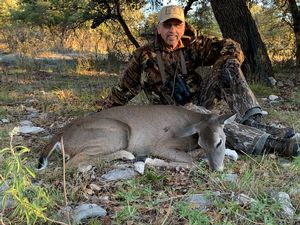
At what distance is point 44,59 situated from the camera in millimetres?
13039

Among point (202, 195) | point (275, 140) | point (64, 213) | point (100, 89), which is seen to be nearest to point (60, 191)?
point (64, 213)

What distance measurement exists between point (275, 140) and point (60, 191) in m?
2.13

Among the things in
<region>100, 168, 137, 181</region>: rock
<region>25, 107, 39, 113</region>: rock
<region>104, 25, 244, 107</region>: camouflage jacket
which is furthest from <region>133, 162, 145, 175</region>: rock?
<region>25, 107, 39, 113</region>: rock

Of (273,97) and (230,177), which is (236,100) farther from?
(273,97)

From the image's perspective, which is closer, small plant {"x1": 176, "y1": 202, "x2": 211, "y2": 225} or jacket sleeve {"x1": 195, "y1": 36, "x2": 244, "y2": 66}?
small plant {"x1": 176, "y1": 202, "x2": 211, "y2": 225}

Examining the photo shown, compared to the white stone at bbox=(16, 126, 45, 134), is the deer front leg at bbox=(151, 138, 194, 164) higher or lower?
higher

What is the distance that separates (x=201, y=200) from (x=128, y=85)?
3.22m

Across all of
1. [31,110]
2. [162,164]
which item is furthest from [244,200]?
[31,110]

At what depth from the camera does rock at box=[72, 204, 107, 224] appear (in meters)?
2.99

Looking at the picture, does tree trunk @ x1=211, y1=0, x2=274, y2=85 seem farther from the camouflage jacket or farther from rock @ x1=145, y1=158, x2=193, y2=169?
rock @ x1=145, y1=158, x2=193, y2=169

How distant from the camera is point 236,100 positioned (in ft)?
16.8

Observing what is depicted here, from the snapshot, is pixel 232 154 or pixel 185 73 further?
pixel 185 73

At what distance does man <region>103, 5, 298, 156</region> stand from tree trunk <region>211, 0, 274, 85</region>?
366 cm

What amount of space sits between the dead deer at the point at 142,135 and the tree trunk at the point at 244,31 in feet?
16.1
